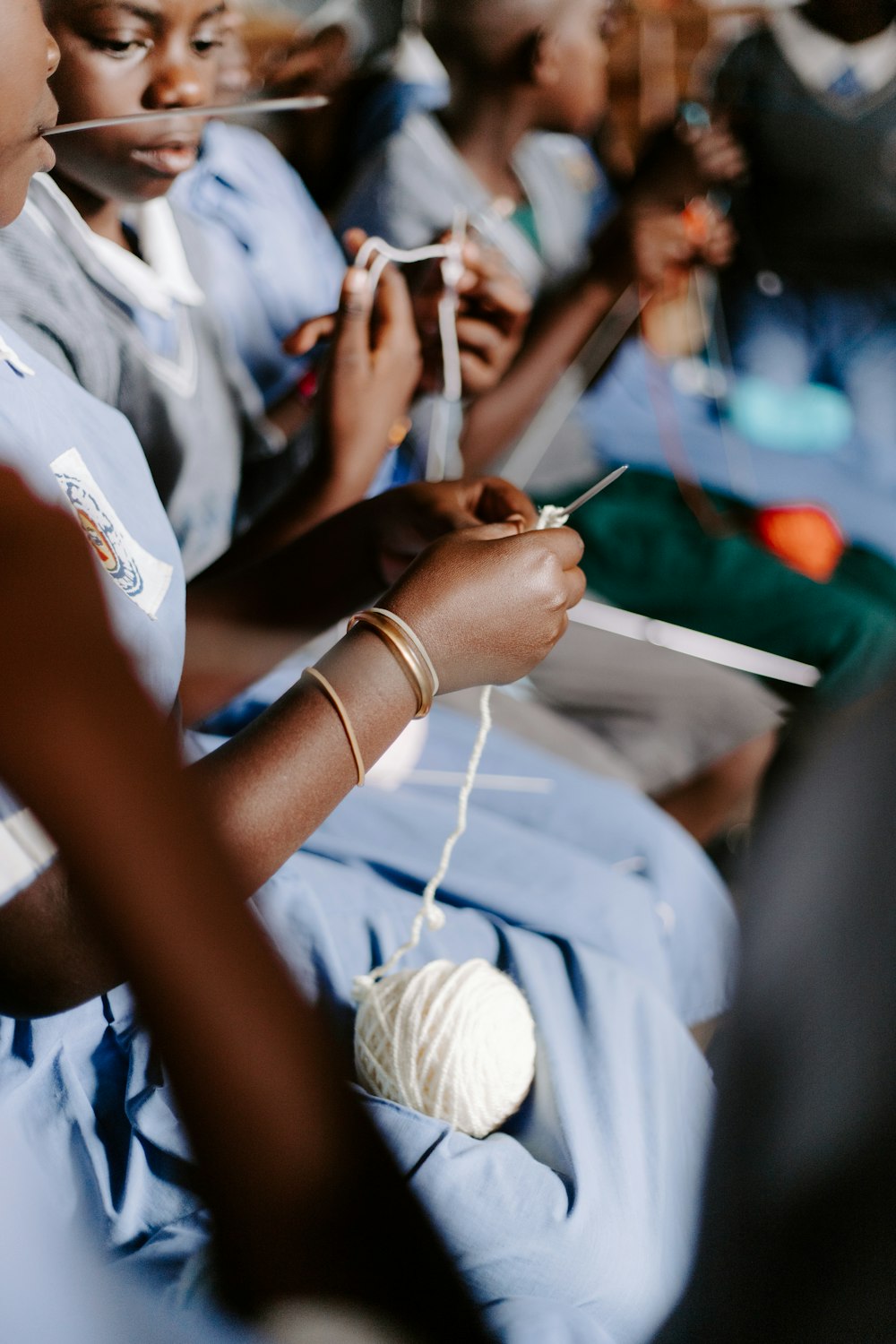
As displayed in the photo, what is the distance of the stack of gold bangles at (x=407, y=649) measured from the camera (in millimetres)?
493

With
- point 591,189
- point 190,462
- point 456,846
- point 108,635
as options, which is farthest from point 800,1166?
point 591,189

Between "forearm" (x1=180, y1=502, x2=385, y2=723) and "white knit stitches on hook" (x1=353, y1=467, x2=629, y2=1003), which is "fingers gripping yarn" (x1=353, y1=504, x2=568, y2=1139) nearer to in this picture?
"white knit stitches on hook" (x1=353, y1=467, x2=629, y2=1003)

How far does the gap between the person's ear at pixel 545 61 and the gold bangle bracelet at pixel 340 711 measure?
1007 mm

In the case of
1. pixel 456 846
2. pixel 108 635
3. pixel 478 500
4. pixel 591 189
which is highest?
pixel 108 635

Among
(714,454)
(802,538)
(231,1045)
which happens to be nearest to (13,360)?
(231,1045)

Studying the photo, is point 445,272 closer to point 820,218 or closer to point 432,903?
point 432,903

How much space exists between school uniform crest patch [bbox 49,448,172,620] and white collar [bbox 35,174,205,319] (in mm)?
205

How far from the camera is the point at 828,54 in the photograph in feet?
5.04

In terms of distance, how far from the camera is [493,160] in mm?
1335

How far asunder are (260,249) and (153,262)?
10.9 inches

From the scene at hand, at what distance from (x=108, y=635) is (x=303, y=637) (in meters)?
0.38

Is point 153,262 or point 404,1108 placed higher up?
point 153,262

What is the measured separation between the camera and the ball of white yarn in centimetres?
58

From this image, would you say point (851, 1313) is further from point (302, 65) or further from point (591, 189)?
point (591, 189)
